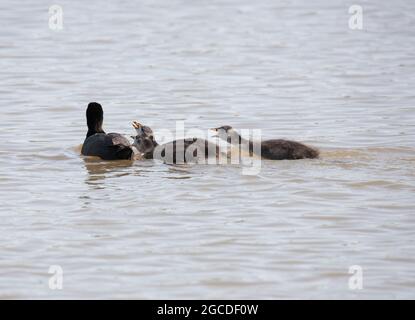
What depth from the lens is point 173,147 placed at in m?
12.0

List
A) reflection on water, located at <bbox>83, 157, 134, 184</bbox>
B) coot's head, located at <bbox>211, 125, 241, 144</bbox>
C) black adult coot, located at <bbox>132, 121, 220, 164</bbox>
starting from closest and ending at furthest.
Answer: reflection on water, located at <bbox>83, 157, 134, 184</bbox> < black adult coot, located at <bbox>132, 121, 220, 164</bbox> < coot's head, located at <bbox>211, 125, 241, 144</bbox>

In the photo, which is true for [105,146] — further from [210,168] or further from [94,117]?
[210,168]

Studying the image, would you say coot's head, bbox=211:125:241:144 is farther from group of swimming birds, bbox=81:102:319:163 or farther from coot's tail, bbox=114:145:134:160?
coot's tail, bbox=114:145:134:160

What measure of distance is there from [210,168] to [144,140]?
3.60 feet

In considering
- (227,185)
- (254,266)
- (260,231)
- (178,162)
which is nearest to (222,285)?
(254,266)

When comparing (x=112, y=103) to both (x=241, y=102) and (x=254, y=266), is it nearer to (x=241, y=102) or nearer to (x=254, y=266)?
(x=241, y=102)

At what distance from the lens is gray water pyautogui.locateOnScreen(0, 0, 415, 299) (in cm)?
819

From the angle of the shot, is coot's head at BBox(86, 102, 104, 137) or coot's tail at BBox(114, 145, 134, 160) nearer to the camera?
coot's tail at BBox(114, 145, 134, 160)

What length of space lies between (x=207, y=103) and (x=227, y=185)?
5349 millimetres

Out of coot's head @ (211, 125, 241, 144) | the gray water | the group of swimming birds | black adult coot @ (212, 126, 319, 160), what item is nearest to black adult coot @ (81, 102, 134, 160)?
the group of swimming birds

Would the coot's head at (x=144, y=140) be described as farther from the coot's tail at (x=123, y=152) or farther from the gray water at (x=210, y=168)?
the gray water at (x=210, y=168)

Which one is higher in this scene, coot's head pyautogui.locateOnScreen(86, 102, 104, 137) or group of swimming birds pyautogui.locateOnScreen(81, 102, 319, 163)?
coot's head pyautogui.locateOnScreen(86, 102, 104, 137)

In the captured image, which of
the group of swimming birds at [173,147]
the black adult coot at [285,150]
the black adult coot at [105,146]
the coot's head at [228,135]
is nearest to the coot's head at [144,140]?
the group of swimming birds at [173,147]

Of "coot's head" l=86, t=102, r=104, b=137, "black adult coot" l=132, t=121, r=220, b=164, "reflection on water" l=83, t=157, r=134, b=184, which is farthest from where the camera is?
"coot's head" l=86, t=102, r=104, b=137
